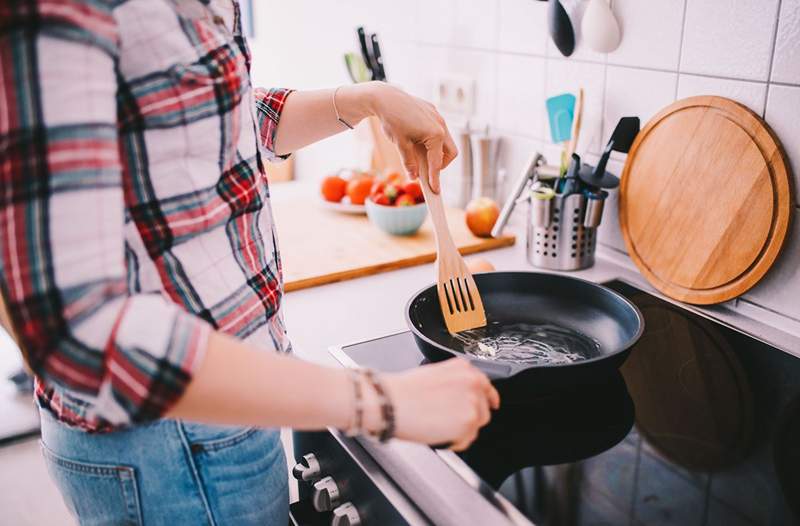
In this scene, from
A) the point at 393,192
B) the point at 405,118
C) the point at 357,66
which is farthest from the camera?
the point at 357,66

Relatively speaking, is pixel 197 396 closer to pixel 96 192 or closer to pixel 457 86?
pixel 96 192

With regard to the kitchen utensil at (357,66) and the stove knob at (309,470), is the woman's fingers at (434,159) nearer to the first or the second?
the stove knob at (309,470)

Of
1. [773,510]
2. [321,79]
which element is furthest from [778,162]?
[321,79]

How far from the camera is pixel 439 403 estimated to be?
1.68 feet

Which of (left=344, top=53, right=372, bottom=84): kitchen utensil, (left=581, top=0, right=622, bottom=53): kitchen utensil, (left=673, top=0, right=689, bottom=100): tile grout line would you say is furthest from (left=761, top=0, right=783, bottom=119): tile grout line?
(left=344, top=53, right=372, bottom=84): kitchen utensil

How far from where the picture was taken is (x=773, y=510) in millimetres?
622

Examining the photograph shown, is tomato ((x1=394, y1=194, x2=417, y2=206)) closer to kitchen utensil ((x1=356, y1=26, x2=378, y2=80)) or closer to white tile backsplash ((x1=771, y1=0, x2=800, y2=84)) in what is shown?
kitchen utensil ((x1=356, y1=26, x2=378, y2=80))

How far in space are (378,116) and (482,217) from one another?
0.52 metres

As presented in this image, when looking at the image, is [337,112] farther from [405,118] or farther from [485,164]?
[485,164]

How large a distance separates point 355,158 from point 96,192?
61.9 inches

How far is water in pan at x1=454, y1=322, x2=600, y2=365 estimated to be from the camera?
0.86 metres

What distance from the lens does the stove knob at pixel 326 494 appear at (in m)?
0.81

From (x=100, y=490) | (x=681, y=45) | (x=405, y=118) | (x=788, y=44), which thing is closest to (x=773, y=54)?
(x=788, y=44)

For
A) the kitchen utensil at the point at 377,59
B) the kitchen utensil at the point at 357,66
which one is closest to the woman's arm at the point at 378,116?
the kitchen utensil at the point at 377,59
